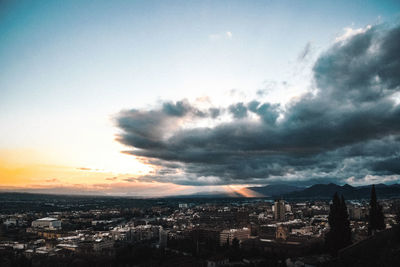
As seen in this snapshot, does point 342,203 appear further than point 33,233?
No

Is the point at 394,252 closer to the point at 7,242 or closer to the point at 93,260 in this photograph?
the point at 93,260

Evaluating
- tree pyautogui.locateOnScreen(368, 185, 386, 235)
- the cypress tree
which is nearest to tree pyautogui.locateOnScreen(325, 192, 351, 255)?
the cypress tree

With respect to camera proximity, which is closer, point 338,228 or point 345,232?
point 345,232

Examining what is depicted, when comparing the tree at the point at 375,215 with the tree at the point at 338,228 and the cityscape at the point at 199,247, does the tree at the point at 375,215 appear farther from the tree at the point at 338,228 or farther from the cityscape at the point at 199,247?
the tree at the point at 338,228

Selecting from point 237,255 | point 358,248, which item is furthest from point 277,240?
point 358,248

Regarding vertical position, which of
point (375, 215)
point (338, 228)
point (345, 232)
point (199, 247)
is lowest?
point (199, 247)

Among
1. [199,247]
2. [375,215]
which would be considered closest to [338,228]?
[375,215]

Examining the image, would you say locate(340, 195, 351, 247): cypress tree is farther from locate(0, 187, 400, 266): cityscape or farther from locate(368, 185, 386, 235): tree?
locate(368, 185, 386, 235): tree

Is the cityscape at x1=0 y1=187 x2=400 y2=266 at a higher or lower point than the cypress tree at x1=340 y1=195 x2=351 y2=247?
lower

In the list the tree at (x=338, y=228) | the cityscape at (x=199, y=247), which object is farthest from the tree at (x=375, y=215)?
the tree at (x=338, y=228)

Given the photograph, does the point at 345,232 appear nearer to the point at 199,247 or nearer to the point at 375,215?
the point at 375,215

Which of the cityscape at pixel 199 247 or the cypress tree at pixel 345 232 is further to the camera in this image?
the cypress tree at pixel 345 232
